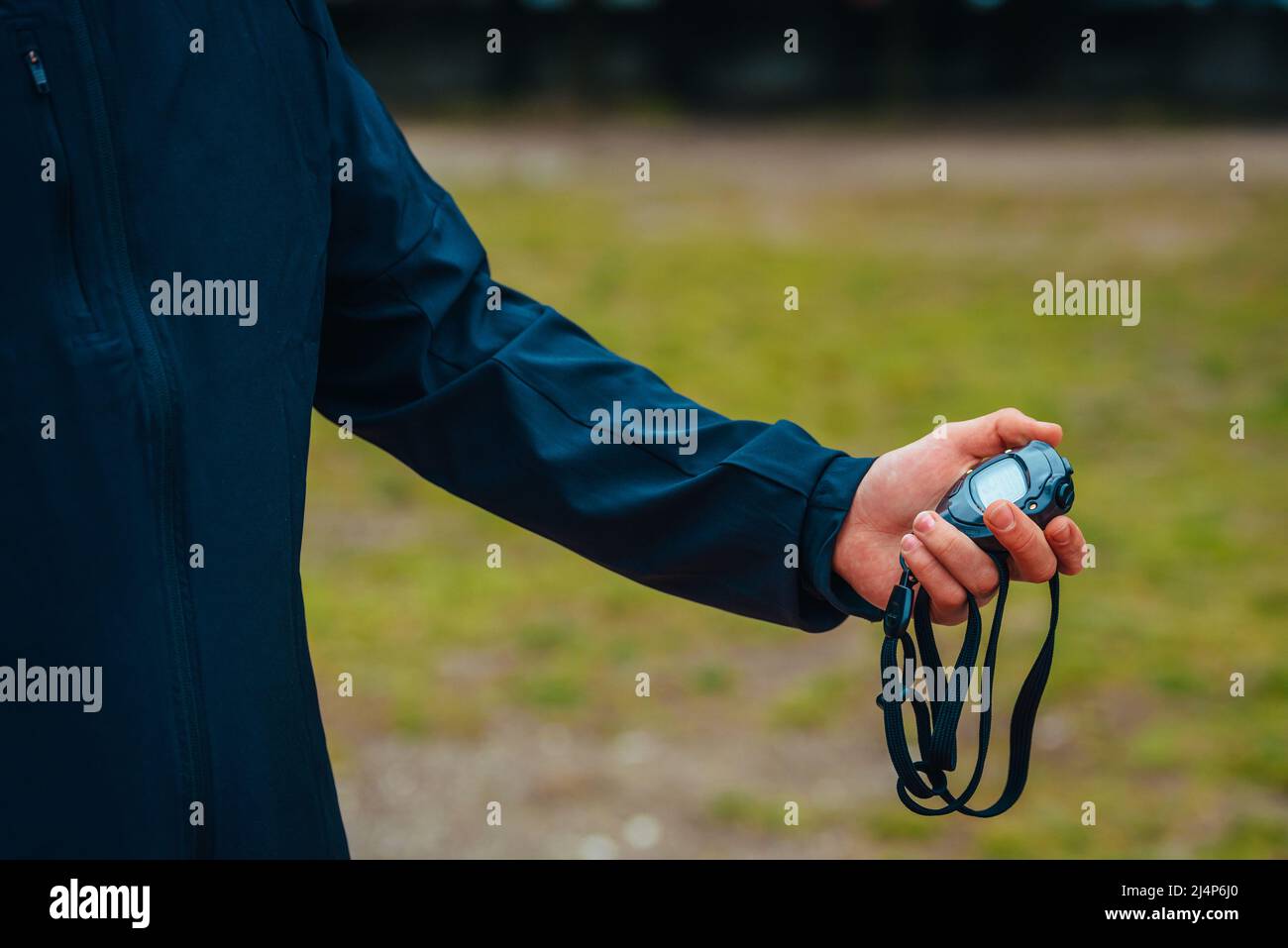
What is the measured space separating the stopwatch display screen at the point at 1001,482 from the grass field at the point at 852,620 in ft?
8.09

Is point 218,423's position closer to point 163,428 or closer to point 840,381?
point 163,428

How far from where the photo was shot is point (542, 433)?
5.21 ft

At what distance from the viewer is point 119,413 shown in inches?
47.9

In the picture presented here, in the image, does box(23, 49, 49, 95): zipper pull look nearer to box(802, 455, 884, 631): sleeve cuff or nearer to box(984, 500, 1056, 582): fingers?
box(802, 455, 884, 631): sleeve cuff

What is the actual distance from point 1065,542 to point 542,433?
0.57 m

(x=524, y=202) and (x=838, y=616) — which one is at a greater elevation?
(x=524, y=202)

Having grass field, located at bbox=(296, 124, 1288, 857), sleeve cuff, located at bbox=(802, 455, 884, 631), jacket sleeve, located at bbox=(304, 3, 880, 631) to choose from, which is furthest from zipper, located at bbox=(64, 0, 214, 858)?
grass field, located at bbox=(296, 124, 1288, 857)

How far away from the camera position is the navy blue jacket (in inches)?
47.8

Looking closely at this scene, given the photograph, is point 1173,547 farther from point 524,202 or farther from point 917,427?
point 524,202

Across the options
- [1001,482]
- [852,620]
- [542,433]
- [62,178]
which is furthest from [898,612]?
[852,620]

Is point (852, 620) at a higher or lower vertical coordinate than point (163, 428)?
lower

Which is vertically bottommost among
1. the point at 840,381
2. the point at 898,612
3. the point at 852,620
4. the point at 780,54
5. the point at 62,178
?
the point at 852,620
